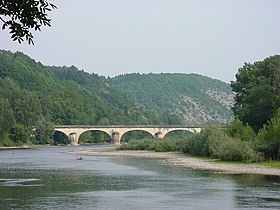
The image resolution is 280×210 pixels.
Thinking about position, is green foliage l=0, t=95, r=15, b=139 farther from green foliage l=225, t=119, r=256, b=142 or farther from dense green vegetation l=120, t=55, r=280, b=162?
green foliage l=225, t=119, r=256, b=142

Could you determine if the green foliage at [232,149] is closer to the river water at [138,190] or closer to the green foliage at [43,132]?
the river water at [138,190]

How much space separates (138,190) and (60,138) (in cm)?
12745

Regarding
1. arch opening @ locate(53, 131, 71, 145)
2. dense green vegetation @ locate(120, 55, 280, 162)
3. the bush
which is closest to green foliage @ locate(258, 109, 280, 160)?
dense green vegetation @ locate(120, 55, 280, 162)

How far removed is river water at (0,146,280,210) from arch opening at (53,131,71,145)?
10877 cm

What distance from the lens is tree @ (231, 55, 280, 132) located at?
79.9 metres

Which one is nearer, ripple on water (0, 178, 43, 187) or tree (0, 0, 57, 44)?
tree (0, 0, 57, 44)

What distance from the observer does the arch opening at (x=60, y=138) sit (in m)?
165

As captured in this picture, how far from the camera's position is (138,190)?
4078 cm

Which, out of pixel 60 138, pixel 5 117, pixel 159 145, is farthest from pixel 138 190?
pixel 60 138

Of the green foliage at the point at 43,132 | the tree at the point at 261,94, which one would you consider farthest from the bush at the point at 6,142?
the tree at the point at 261,94

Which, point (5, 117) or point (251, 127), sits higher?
point (5, 117)

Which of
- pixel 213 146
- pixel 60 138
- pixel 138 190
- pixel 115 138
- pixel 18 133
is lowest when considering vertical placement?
pixel 138 190

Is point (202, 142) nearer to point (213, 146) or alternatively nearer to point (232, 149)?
point (213, 146)

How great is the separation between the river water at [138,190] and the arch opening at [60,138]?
109 m
